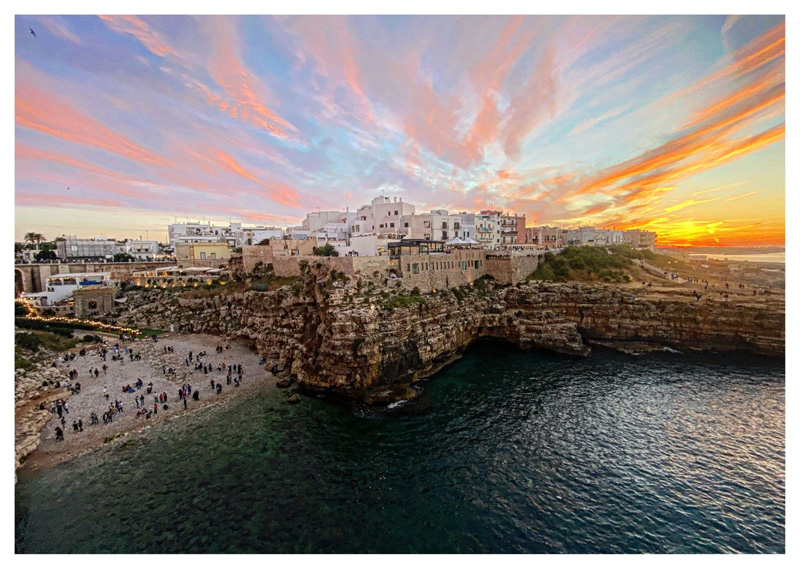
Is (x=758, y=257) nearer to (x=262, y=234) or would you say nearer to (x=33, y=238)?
(x=262, y=234)

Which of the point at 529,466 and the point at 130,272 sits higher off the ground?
the point at 130,272

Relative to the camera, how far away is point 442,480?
58.0 ft

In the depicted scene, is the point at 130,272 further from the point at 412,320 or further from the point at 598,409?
the point at 598,409

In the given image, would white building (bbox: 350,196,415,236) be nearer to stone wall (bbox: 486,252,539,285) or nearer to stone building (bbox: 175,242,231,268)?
stone wall (bbox: 486,252,539,285)

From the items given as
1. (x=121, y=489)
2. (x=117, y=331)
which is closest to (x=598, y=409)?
(x=121, y=489)

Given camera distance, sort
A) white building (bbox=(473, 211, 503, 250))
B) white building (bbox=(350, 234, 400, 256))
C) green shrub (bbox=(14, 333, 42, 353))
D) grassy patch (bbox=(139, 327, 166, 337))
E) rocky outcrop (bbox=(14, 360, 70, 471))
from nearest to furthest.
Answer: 1. rocky outcrop (bbox=(14, 360, 70, 471))
2. green shrub (bbox=(14, 333, 42, 353))
3. white building (bbox=(350, 234, 400, 256))
4. grassy patch (bbox=(139, 327, 166, 337))
5. white building (bbox=(473, 211, 503, 250))

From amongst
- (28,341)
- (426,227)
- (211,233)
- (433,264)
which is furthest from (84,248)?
(433,264)

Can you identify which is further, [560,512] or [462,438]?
[462,438]

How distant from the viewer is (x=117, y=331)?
42406 millimetres

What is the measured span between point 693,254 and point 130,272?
12361 cm

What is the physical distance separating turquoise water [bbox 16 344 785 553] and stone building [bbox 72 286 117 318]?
40.9 meters

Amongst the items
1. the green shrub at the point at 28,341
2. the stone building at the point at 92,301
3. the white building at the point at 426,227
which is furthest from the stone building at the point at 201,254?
the white building at the point at 426,227

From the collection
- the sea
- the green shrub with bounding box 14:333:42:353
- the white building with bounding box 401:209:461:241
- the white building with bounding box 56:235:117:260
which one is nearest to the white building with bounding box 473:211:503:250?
the white building with bounding box 401:209:461:241

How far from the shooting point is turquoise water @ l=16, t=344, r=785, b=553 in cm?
1424
